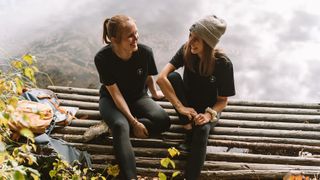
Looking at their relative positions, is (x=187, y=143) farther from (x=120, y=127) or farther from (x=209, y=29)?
(x=209, y=29)

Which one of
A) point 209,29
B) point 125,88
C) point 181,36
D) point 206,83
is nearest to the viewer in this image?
point 209,29

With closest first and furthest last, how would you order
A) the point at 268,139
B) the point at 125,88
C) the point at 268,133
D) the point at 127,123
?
the point at 127,123 → the point at 125,88 → the point at 268,139 → the point at 268,133

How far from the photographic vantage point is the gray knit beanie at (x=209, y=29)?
12.9 feet

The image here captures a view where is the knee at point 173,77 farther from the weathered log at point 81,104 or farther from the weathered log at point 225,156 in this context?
the weathered log at point 81,104

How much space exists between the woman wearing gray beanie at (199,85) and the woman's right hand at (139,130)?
0.41 meters

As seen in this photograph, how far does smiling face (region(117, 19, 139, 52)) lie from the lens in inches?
158

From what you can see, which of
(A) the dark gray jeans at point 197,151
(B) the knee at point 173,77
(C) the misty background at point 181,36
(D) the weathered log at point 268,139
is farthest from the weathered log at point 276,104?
(C) the misty background at point 181,36

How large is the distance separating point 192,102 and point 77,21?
728cm

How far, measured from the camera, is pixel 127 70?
445cm

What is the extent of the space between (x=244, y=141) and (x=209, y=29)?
4.89ft

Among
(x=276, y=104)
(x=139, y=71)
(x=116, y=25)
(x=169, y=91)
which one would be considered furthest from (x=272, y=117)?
(x=116, y=25)

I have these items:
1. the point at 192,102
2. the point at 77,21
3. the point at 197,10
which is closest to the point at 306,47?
the point at 197,10

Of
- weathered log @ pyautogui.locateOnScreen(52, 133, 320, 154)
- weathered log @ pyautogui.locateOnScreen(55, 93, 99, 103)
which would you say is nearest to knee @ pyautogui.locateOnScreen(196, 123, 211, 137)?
weathered log @ pyautogui.locateOnScreen(52, 133, 320, 154)

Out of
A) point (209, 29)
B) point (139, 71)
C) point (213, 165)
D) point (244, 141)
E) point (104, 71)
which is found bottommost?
point (213, 165)
